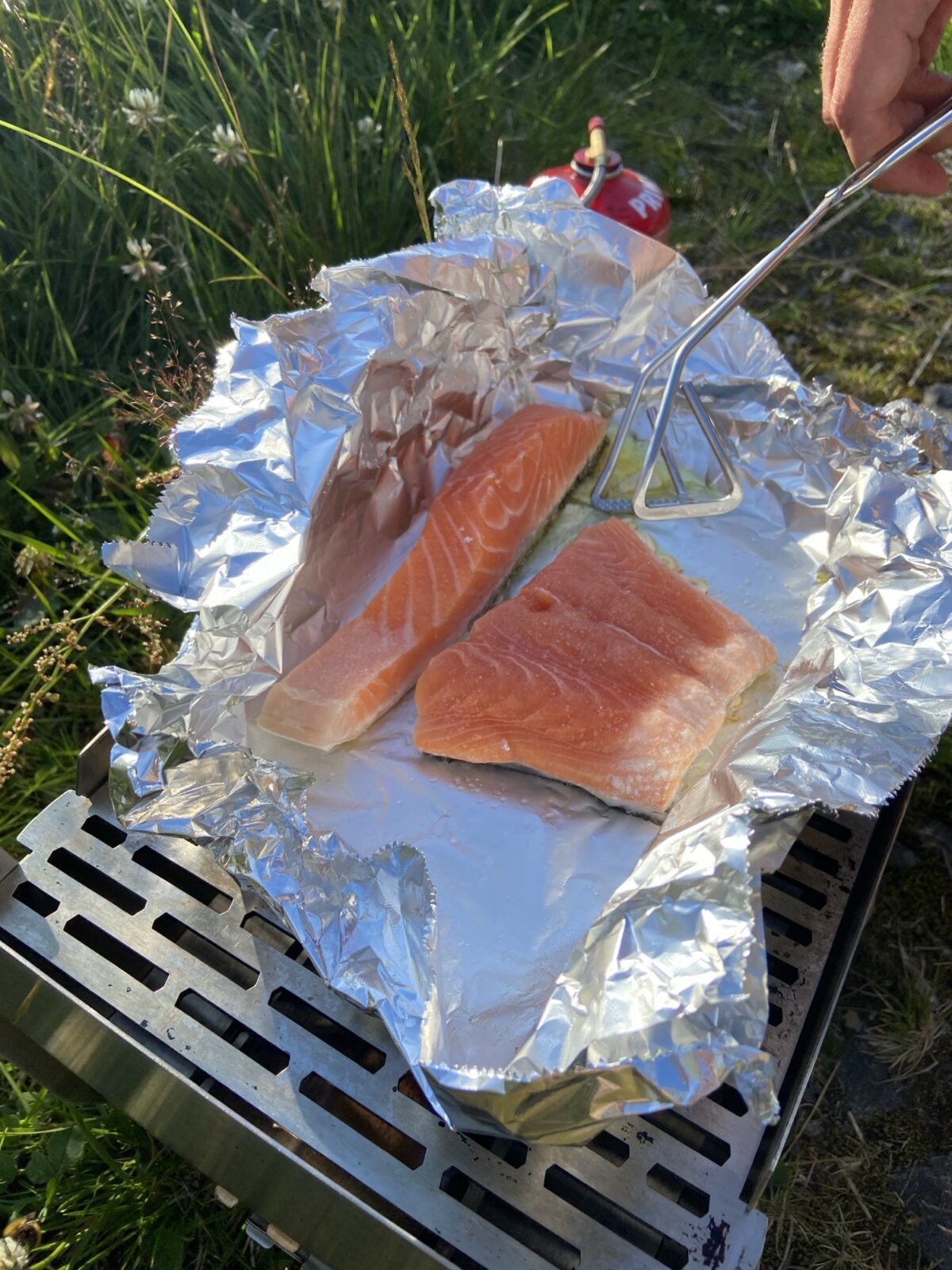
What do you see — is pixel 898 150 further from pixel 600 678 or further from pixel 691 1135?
pixel 691 1135

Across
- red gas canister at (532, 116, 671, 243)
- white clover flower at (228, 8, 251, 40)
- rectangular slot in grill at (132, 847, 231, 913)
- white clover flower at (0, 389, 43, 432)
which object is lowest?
rectangular slot in grill at (132, 847, 231, 913)

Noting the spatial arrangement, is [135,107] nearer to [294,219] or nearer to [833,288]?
[294,219]

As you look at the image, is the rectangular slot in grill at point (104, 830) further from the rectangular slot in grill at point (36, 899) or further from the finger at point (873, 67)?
the finger at point (873, 67)

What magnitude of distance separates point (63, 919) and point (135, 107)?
2.35 metres

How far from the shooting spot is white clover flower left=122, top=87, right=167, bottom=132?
9.21 feet

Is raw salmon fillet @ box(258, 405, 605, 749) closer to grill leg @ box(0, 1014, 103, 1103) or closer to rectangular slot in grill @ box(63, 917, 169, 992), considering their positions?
rectangular slot in grill @ box(63, 917, 169, 992)

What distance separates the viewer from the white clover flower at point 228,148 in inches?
112

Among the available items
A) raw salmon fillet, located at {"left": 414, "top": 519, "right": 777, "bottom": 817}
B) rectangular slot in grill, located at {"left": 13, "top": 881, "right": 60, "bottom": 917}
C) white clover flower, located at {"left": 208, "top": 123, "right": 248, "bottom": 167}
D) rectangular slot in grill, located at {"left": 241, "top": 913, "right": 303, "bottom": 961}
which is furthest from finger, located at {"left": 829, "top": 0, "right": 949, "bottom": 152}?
rectangular slot in grill, located at {"left": 13, "top": 881, "right": 60, "bottom": 917}

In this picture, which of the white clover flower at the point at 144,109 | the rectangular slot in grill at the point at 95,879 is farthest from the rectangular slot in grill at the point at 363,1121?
the white clover flower at the point at 144,109

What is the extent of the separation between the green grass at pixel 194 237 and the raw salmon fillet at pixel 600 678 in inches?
27.8

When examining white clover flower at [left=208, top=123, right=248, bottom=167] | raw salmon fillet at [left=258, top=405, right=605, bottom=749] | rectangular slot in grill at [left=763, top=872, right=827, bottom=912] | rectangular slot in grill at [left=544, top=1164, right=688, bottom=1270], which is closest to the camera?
rectangular slot in grill at [left=544, top=1164, right=688, bottom=1270]

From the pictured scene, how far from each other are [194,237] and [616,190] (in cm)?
136

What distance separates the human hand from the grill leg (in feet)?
8.40

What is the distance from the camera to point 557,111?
3.92m
